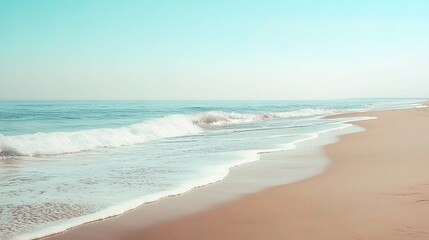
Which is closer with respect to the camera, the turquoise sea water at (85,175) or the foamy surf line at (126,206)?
the foamy surf line at (126,206)

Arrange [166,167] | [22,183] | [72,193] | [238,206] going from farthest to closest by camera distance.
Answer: [166,167]
[22,183]
[72,193]
[238,206]

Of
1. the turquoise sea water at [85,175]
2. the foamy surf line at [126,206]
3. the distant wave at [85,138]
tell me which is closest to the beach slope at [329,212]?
the foamy surf line at [126,206]

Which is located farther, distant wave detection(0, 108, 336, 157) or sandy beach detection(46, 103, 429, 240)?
distant wave detection(0, 108, 336, 157)

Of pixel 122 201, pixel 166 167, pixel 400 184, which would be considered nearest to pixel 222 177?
pixel 166 167

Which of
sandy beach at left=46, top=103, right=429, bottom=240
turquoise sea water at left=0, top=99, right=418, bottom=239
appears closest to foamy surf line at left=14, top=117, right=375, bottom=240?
turquoise sea water at left=0, top=99, right=418, bottom=239

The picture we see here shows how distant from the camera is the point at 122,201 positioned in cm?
588

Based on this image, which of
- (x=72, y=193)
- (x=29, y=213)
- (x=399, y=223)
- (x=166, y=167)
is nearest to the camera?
(x=399, y=223)

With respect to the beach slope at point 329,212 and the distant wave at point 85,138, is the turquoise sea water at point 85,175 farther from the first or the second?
the beach slope at point 329,212

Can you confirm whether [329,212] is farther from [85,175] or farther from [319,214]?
[85,175]

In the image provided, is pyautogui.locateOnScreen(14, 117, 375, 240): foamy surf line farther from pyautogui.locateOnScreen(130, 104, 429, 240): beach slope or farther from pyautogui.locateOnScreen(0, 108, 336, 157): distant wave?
pyautogui.locateOnScreen(0, 108, 336, 157): distant wave

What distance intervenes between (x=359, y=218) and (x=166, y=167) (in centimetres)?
497

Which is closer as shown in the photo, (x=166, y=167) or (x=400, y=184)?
(x=400, y=184)

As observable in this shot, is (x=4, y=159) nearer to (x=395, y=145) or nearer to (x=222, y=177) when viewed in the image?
(x=222, y=177)

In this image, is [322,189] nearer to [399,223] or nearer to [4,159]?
[399,223]
